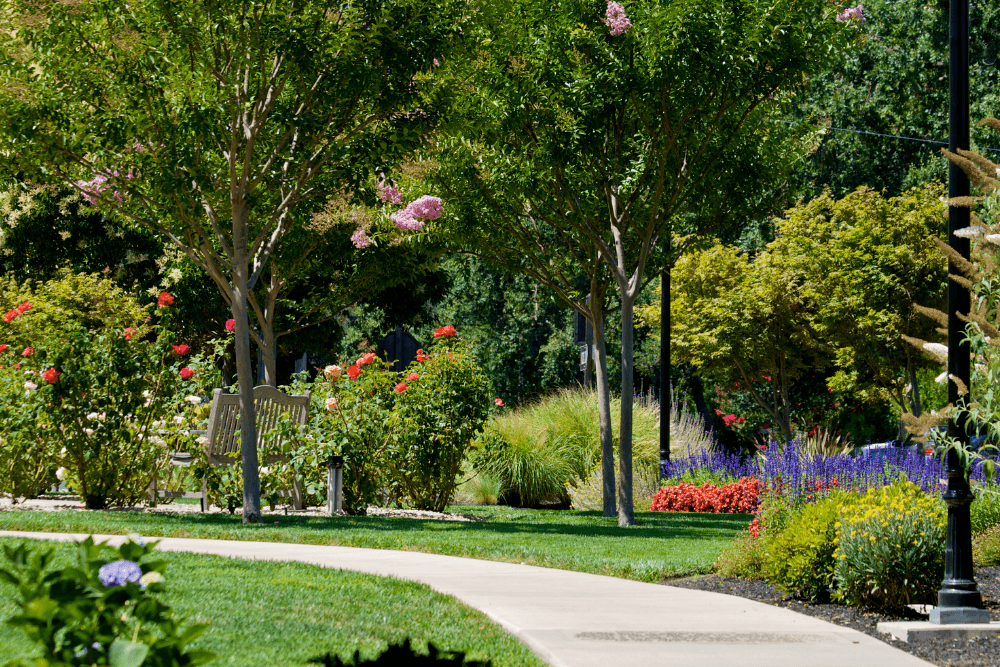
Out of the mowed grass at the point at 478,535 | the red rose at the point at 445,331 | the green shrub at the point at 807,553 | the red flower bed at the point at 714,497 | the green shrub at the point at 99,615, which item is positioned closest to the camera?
the green shrub at the point at 99,615

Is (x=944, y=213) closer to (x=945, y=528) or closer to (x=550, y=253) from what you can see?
(x=550, y=253)

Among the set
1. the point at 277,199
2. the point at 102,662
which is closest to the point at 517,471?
the point at 277,199

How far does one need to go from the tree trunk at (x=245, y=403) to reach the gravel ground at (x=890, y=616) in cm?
467

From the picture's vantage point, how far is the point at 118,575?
2.74 metres

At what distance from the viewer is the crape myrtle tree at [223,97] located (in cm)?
1060

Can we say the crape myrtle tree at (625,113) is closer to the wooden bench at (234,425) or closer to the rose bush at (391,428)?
the rose bush at (391,428)

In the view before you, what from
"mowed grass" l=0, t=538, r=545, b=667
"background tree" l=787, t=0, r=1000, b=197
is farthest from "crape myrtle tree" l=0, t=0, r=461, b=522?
"background tree" l=787, t=0, r=1000, b=197

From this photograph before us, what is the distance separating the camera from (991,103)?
74.9 ft

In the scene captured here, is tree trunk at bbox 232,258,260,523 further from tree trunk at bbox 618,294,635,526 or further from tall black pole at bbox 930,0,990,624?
tall black pole at bbox 930,0,990,624

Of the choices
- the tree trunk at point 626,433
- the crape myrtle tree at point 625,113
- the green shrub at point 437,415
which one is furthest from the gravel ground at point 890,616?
the green shrub at point 437,415

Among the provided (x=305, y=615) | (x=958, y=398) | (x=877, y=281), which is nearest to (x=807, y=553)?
(x=958, y=398)

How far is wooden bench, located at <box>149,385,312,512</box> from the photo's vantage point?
1193 centimetres

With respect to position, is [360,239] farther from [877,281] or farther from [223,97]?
[877,281]

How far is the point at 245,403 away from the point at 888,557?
21.9 feet
